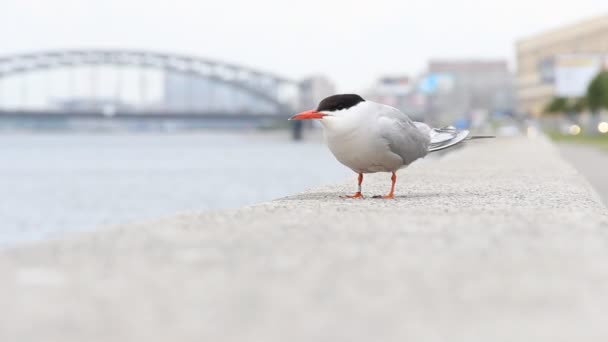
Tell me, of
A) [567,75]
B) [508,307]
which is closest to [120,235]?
[508,307]

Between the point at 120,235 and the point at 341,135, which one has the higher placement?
the point at 341,135

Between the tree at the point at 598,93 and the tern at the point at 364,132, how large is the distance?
2530 inches

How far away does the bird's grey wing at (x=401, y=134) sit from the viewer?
711 centimetres

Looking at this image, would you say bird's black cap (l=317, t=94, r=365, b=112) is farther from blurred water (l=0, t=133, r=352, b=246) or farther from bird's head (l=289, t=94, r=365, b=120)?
blurred water (l=0, t=133, r=352, b=246)

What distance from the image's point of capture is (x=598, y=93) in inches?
2768

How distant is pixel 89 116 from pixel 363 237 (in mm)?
101095

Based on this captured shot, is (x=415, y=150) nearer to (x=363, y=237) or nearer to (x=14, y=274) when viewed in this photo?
(x=363, y=237)

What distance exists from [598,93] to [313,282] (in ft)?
231

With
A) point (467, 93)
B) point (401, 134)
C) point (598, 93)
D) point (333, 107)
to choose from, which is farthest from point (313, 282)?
point (467, 93)

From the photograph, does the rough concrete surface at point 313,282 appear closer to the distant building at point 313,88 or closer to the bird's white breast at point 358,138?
the bird's white breast at point 358,138

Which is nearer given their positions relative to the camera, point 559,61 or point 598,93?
point 598,93

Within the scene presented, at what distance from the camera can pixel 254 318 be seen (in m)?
3.04

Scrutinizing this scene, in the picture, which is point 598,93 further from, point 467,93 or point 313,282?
point 467,93

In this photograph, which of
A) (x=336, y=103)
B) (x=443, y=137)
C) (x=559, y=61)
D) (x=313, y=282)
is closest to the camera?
(x=313, y=282)
